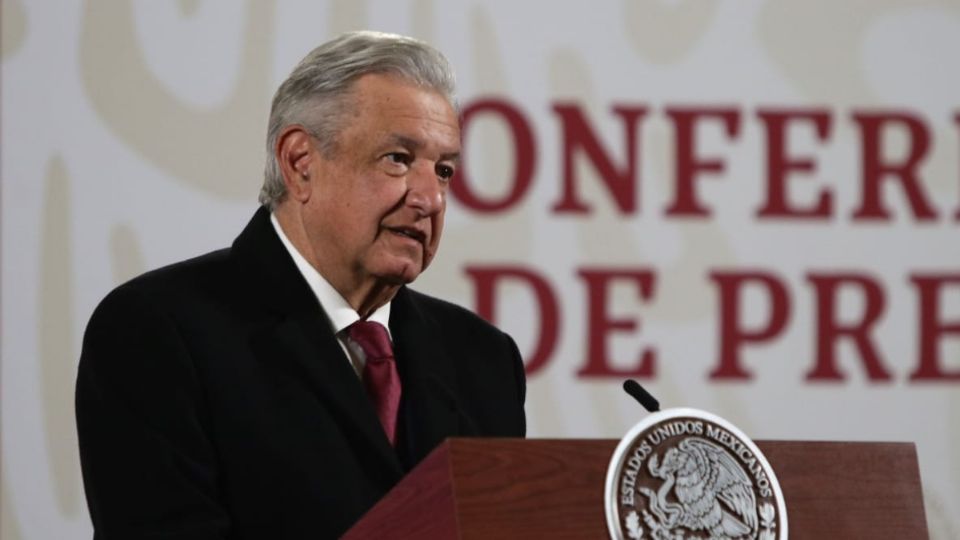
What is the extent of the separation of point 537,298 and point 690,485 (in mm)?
2143

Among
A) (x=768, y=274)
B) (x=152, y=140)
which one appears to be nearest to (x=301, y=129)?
(x=152, y=140)

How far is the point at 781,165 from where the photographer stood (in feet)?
12.1

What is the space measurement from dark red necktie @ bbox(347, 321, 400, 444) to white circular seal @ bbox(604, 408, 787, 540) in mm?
508

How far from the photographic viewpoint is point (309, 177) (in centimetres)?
196

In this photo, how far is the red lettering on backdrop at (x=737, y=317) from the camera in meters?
3.59

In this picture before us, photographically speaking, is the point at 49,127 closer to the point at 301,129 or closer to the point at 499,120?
the point at 499,120

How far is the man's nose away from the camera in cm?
187

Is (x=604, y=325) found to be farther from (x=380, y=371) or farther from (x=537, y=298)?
Result: (x=380, y=371)

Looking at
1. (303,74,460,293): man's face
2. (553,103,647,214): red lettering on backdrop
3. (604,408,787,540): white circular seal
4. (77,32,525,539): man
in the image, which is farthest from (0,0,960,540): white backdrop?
(604,408,787,540): white circular seal

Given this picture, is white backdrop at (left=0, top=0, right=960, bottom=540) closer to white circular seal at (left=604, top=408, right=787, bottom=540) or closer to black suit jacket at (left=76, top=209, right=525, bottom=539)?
black suit jacket at (left=76, top=209, right=525, bottom=539)

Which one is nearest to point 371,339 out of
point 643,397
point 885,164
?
point 643,397

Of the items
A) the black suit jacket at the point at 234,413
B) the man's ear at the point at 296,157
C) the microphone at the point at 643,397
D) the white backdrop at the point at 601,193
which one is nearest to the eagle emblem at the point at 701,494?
the microphone at the point at 643,397

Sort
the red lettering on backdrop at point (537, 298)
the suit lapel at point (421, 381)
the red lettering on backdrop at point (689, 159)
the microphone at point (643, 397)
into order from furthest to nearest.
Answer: the red lettering on backdrop at point (689, 159), the red lettering on backdrop at point (537, 298), the suit lapel at point (421, 381), the microphone at point (643, 397)

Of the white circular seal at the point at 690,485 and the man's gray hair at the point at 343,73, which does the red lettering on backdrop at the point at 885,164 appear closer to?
the man's gray hair at the point at 343,73
